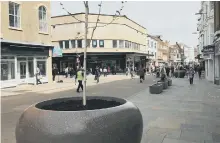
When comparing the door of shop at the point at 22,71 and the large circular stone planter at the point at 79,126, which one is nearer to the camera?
the large circular stone planter at the point at 79,126

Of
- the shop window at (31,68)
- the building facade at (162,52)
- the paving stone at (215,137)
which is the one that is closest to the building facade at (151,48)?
the building facade at (162,52)

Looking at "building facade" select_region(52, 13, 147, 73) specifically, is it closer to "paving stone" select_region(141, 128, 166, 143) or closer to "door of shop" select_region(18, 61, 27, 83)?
"door of shop" select_region(18, 61, 27, 83)

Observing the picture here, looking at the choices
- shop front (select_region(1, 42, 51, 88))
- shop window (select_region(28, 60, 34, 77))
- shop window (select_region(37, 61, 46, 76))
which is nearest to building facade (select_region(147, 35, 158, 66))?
shop window (select_region(37, 61, 46, 76))

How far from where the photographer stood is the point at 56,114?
3225 mm

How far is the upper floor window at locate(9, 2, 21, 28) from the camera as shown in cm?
2144

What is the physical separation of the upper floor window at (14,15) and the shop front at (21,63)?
179 cm

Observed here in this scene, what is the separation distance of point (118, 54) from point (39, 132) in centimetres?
4574

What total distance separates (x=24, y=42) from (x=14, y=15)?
232 cm

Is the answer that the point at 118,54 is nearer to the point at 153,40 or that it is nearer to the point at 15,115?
the point at 153,40

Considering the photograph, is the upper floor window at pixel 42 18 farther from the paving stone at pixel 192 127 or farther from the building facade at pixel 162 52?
the building facade at pixel 162 52

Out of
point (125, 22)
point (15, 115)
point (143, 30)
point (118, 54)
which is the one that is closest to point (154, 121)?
point (15, 115)

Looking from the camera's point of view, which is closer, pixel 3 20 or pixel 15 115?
pixel 15 115

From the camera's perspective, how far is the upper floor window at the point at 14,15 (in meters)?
21.4

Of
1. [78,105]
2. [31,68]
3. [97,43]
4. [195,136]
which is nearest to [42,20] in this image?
[31,68]
